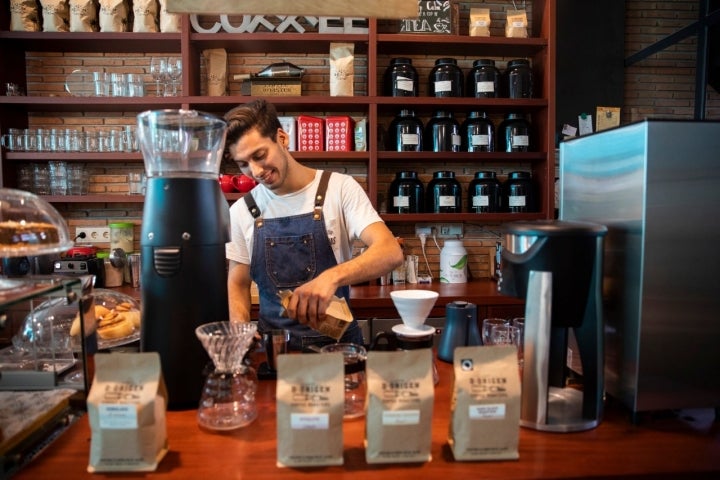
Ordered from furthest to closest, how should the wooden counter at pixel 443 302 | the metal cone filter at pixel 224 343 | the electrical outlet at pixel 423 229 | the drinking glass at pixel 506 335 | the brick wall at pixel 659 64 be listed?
the brick wall at pixel 659 64 < the electrical outlet at pixel 423 229 < the wooden counter at pixel 443 302 < the drinking glass at pixel 506 335 < the metal cone filter at pixel 224 343

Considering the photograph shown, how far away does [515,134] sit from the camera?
3.36 metres

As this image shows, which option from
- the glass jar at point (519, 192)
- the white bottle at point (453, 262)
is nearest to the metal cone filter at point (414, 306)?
the white bottle at point (453, 262)

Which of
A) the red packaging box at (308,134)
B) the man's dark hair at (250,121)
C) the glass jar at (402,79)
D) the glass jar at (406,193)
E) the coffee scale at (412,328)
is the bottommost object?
the coffee scale at (412,328)

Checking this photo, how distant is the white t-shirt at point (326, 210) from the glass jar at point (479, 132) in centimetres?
160

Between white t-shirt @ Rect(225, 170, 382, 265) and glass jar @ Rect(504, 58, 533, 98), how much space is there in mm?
1857

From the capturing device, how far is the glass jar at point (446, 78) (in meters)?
3.27

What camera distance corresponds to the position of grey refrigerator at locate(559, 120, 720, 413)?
98 cm

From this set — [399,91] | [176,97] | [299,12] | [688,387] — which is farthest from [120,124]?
[688,387]

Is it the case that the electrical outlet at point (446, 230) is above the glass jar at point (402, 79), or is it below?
below

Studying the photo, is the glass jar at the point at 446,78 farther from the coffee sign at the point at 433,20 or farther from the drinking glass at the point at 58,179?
the drinking glass at the point at 58,179

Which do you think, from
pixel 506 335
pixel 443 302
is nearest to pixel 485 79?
pixel 443 302

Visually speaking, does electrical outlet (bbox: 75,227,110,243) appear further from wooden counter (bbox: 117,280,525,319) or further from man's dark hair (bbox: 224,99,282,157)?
man's dark hair (bbox: 224,99,282,157)

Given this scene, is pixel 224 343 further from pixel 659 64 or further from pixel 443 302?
pixel 659 64

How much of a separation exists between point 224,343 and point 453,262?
2.64 metres
